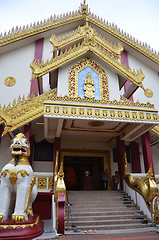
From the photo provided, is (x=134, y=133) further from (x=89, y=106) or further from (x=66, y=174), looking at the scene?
(x=66, y=174)

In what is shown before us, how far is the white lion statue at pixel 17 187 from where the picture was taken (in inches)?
145

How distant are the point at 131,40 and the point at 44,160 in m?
8.46

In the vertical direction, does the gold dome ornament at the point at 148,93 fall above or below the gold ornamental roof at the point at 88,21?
below

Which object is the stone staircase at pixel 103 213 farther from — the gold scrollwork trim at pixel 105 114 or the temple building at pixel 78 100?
the gold scrollwork trim at pixel 105 114

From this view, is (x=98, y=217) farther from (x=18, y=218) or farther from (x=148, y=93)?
(x=148, y=93)

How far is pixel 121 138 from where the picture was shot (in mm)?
7477

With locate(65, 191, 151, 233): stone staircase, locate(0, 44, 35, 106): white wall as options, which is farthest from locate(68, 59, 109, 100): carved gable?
locate(65, 191, 151, 233): stone staircase

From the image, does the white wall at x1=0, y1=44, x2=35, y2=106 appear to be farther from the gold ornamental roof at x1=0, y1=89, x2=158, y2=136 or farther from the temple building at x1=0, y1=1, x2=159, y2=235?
the gold ornamental roof at x1=0, y1=89, x2=158, y2=136

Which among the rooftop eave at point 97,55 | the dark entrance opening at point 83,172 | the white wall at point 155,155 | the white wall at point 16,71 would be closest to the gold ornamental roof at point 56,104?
the rooftop eave at point 97,55

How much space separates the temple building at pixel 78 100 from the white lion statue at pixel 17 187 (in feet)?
4.58

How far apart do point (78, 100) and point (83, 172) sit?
674 centimetres

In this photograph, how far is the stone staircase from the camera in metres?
4.35

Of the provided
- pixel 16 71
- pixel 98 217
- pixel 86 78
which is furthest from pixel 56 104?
pixel 16 71

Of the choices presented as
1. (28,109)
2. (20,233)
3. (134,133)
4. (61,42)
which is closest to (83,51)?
(61,42)
